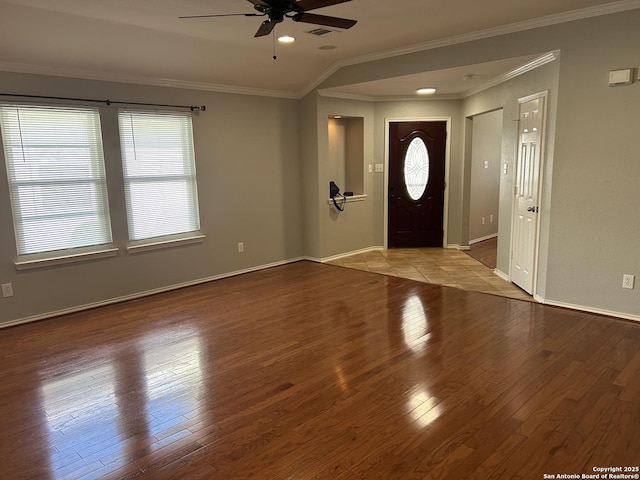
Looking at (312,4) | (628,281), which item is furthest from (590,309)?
(312,4)

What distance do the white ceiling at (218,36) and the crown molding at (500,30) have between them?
11mm

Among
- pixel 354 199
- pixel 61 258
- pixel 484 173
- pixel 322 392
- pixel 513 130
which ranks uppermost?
pixel 513 130

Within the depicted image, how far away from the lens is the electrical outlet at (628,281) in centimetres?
381

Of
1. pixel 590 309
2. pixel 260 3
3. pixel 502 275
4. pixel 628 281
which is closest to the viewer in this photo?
pixel 260 3

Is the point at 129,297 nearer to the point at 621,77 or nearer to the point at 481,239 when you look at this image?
the point at 621,77

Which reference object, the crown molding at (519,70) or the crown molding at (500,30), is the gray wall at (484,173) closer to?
the crown molding at (519,70)

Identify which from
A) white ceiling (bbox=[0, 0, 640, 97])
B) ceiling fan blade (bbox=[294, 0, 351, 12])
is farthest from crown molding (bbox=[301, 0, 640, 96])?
ceiling fan blade (bbox=[294, 0, 351, 12])

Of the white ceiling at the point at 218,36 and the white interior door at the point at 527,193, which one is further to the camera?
the white interior door at the point at 527,193

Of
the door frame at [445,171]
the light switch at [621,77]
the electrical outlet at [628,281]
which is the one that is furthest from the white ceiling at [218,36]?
the electrical outlet at [628,281]

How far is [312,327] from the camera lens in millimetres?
3975

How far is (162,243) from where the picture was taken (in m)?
5.18

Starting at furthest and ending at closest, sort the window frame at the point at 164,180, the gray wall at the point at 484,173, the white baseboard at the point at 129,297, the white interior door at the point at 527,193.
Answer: the gray wall at the point at 484,173 → the window frame at the point at 164,180 → the white interior door at the point at 527,193 → the white baseboard at the point at 129,297

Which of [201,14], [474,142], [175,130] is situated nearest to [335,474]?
[201,14]

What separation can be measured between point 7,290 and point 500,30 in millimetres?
5280
